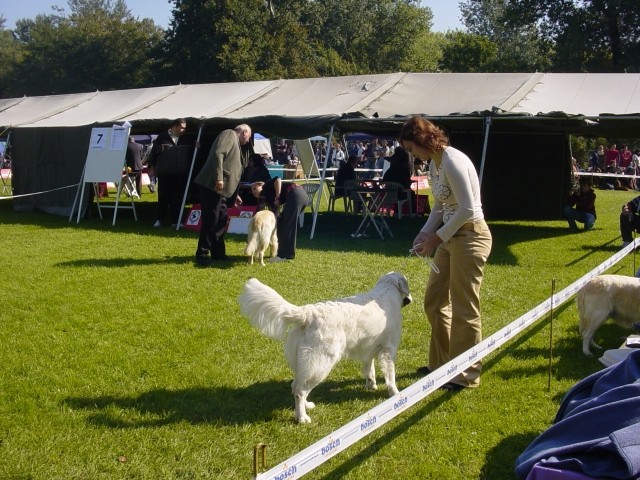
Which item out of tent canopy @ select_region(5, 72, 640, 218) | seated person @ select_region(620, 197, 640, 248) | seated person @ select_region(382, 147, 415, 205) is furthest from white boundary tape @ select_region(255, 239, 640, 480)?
seated person @ select_region(382, 147, 415, 205)

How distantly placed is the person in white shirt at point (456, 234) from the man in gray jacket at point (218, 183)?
4547 mm

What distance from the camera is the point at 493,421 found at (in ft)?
13.9

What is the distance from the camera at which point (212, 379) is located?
4957 millimetres

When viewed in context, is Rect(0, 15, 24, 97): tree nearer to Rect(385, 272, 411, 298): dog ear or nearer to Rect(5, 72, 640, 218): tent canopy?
Rect(5, 72, 640, 218): tent canopy

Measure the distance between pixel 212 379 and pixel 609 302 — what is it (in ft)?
10.7

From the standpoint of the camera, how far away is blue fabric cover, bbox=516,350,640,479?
8.18 ft

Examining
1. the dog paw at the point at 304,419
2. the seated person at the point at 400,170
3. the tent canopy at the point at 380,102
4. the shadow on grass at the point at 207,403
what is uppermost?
the tent canopy at the point at 380,102

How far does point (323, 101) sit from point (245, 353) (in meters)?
8.33

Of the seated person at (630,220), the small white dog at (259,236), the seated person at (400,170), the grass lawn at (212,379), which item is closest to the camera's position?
the grass lawn at (212,379)

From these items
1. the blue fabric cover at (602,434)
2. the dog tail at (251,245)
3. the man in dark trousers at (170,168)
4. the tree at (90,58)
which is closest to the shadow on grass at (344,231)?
the man in dark trousers at (170,168)

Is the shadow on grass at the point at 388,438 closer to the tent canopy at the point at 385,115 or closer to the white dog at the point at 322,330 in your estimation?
the white dog at the point at 322,330

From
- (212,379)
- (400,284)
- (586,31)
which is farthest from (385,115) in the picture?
(586,31)

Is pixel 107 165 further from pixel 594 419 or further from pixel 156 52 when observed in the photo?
pixel 156 52

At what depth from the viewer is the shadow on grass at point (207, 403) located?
13.9 feet
